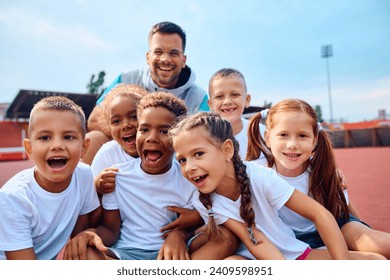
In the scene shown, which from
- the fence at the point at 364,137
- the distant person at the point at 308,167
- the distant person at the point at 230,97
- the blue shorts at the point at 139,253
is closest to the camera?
the blue shorts at the point at 139,253

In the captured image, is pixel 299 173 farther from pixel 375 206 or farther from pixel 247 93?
pixel 375 206

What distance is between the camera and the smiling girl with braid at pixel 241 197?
955 mm

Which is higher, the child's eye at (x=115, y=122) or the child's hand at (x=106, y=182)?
the child's eye at (x=115, y=122)

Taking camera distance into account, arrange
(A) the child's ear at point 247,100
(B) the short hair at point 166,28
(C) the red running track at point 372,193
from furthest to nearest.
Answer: (C) the red running track at point 372,193 < (B) the short hair at point 166,28 < (A) the child's ear at point 247,100

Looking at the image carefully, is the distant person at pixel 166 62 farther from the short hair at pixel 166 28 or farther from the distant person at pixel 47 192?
the distant person at pixel 47 192

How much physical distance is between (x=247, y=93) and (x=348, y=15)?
58cm

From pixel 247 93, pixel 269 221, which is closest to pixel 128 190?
pixel 269 221

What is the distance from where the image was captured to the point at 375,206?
2.52 metres

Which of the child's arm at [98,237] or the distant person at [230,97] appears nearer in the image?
the child's arm at [98,237]

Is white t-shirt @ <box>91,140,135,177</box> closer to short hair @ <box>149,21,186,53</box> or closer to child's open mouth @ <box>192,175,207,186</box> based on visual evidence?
child's open mouth @ <box>192,175,207,186</box>

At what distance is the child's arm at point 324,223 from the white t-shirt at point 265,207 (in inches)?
1.3

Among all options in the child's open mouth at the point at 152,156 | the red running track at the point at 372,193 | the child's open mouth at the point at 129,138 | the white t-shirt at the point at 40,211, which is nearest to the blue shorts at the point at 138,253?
the white t-shirt at the point at 40,211

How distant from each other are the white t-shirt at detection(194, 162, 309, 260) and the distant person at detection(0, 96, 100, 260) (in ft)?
1.20

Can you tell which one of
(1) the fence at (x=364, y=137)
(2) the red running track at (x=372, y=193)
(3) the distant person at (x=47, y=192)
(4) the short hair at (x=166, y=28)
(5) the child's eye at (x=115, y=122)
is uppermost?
(4) the short hair at (x=166, y=28)
